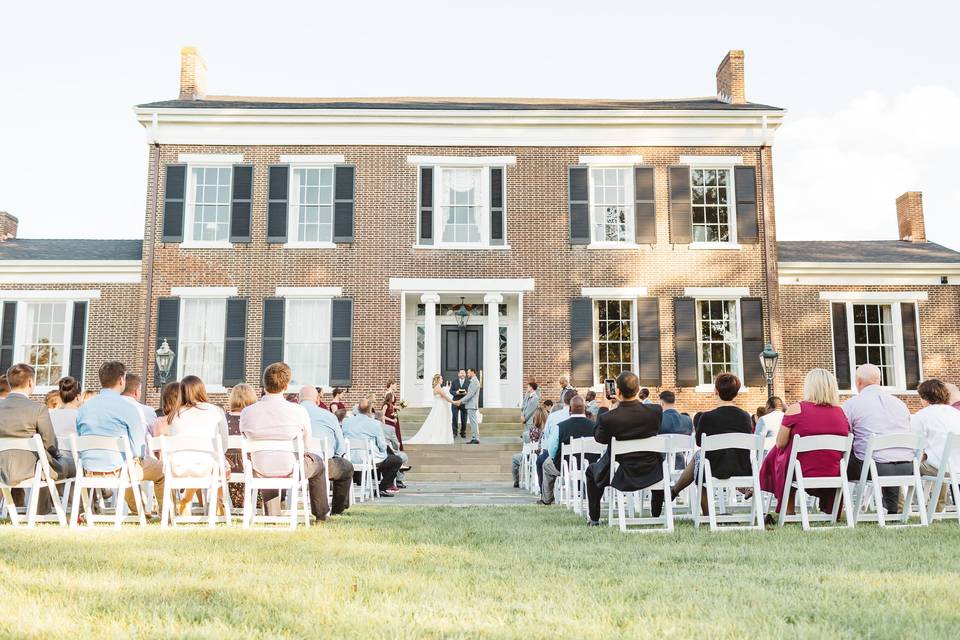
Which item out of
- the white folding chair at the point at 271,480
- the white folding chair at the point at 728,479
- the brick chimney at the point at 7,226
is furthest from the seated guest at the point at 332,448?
the brick chimney at the point at 7,226

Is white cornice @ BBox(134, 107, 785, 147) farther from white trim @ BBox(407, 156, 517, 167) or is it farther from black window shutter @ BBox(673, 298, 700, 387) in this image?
black window shutter @ BBox(673, 298, 700, 387)

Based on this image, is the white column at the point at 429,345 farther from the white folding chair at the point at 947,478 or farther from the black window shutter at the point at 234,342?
the white folding chair at the point at 947,478

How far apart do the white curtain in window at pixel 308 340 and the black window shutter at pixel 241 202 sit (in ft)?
6.87

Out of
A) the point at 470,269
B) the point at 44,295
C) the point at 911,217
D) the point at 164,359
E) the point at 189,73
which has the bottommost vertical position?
the point at 164,359

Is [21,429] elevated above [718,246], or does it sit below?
below

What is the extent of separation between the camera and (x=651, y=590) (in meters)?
4.18

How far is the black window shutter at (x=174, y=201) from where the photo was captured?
2088 centimetres

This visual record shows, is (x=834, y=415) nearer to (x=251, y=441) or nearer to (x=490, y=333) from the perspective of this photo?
(x=251, y=441)

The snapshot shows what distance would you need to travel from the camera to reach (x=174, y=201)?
21.0 m

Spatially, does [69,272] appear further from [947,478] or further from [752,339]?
[947,478]

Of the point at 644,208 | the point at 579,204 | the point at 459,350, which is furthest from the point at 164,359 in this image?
the point at 644,208

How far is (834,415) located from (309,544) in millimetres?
4603

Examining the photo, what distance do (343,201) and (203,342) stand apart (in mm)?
4894

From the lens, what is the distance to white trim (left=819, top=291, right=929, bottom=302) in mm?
21234
